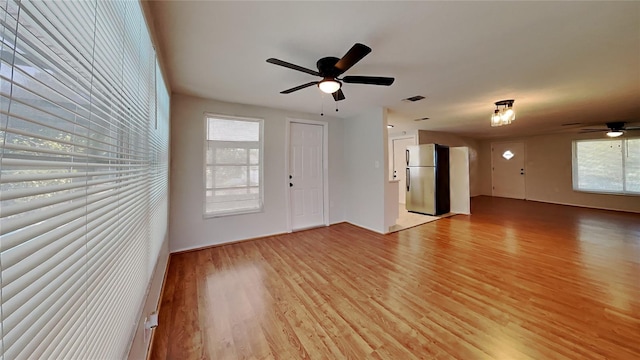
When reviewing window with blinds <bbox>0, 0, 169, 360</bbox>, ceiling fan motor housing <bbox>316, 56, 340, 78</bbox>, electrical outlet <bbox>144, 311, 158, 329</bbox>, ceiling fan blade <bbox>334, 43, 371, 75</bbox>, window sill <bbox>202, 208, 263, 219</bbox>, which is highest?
ceiling fan motor housing <bbox>316, 56, 340, 78</bbox>

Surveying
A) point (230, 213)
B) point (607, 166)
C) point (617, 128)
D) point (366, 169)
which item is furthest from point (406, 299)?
point (607, 166)

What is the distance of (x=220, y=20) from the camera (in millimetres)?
1681

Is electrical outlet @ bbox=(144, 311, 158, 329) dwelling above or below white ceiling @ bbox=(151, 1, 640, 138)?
below

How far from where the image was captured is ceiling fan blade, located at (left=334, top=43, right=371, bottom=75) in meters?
1.60

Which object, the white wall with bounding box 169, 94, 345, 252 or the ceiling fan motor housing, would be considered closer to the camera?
the ceiling fan motor housing

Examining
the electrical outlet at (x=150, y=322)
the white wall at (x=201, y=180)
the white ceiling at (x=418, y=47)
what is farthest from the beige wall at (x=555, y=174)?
the electrical outlet at (x=150, y=322)

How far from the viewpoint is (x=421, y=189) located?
18.0ft

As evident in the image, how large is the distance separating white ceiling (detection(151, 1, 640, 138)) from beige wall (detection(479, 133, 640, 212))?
395 cm

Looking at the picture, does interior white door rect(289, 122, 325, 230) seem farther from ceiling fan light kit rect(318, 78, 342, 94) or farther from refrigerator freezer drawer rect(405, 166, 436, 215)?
refrigerator freezer drawer rect(405, 166, 436, 215)

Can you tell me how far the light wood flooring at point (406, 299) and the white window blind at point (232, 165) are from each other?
70 cm

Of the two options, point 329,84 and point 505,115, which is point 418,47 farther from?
point 505,115

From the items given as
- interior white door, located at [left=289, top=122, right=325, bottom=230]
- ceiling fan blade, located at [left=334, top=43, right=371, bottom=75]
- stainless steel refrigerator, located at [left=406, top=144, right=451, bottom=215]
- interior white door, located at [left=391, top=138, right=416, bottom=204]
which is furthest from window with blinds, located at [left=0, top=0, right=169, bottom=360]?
interior white door, located at [left=391, top=138, right=416, bottom=204]

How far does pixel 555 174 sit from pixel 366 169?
22.1 feet

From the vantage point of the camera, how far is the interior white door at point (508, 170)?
7.55 m
